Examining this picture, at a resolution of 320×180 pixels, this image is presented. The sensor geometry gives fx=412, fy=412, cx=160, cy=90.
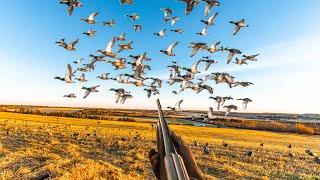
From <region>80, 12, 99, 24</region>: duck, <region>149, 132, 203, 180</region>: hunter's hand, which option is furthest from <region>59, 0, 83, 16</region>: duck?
<region>149, 132, 203, 180</region>: hunter's hand

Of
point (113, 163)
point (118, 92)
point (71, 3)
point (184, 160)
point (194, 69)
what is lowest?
point (113, 163)

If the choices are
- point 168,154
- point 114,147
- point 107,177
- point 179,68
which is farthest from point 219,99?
point 168,154

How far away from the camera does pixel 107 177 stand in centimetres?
1622

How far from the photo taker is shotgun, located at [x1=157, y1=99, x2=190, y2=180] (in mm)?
2171

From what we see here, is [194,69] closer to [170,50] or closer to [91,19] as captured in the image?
[170,50]

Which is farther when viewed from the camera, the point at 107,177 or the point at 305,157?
the point at 305,157

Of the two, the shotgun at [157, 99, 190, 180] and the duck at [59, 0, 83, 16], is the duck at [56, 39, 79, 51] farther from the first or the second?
the shotgun at [157, 99, 190, 180]

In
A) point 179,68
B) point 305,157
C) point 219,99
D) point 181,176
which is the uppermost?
point 179,68

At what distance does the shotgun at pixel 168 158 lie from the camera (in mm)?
2171

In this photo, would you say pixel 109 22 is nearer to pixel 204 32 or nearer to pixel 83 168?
A: pixel 204 32

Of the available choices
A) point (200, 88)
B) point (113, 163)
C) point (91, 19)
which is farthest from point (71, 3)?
point (200, 88)

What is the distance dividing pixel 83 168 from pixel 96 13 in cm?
2253

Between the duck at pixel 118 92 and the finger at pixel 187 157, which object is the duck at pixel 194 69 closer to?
the duck at pixel 118 92

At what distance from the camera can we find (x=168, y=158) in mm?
2365
